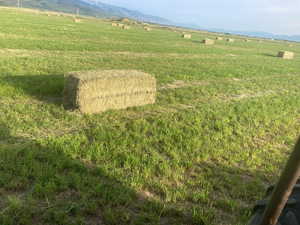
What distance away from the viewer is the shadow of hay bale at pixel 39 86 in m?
7.59

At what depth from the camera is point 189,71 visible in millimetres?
14469

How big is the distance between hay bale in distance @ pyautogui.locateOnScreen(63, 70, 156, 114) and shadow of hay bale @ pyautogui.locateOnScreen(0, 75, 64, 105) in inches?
31.3

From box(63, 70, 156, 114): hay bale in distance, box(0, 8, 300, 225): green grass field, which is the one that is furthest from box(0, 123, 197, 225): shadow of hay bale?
box(63, 70, 156, 114): hay bale in distance

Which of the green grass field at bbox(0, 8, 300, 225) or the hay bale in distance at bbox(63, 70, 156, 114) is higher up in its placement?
the hay bale in distance at bbox(63, 70, 156, 114)

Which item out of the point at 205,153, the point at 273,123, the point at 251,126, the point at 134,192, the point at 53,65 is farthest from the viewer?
the point at 53,65

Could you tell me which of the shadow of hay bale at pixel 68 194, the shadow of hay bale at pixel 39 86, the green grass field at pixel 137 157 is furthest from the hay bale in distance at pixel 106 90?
the shadow of hay bale at pixel 68 194

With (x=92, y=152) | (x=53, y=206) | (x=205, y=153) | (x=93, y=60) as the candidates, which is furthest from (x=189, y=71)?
(x=53, y=206)

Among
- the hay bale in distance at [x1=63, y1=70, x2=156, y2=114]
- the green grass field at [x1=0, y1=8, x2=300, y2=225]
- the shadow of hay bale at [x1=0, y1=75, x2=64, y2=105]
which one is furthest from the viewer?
the shadow of hay bale at [x1=0, y1=75, x2=64, y2=105]

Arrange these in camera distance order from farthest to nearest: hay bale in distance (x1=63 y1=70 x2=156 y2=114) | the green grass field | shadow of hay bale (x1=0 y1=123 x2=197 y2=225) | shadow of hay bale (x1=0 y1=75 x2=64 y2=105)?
shadow of hay bale (x1=0 y1=75 x2=64 y2=105)
hay bale in distance (x1=63 y1=70 x2=156 y2=114)
the green grass field
shadow of hay bale (x1=0 y1=123 x2=197 y2=225)

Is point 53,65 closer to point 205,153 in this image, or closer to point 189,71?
point 189,71

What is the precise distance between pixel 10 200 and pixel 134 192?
1625mm

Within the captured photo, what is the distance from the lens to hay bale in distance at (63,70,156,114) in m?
6.81

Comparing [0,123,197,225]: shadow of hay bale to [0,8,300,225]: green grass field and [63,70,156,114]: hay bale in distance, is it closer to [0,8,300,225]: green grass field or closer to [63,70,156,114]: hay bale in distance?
[0,8,300,225]: green grass field

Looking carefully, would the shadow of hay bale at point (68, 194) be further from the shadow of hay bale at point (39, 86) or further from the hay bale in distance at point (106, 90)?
the shadow of hay bale at point (39, 86)
